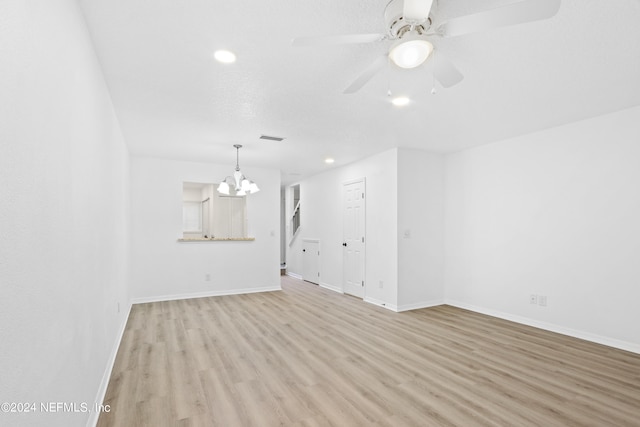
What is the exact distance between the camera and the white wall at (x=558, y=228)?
331 cm

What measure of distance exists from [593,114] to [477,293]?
2.70m

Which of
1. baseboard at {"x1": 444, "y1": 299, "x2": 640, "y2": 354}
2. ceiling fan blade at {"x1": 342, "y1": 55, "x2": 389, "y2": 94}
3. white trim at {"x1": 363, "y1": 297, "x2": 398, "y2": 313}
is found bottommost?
white trim at {"x1": 363, "y1": 297, "x2": 398, "y2": 313}

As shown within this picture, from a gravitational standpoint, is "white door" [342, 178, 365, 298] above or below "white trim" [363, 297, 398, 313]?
above

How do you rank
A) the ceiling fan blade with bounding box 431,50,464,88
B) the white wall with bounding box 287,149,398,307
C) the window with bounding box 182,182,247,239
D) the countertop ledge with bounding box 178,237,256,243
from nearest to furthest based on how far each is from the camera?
the ceiling fan blade with bounding box 431,50,464,88, the white wall with bounding box 287,149,398,307, the countertop ledge with bounding box 178,237,256,243, the window with bounding box 182,182,247,239

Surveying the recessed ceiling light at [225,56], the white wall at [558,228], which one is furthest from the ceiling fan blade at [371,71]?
the white wall at [558,228]

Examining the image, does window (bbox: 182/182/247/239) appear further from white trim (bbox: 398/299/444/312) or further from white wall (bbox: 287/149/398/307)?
white trim (bbox: 398/299/444/312)

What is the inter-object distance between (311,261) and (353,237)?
5.91ft

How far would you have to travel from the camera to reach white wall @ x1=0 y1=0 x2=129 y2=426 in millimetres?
886

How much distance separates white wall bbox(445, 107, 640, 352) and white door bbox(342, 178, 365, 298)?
1.56 metres

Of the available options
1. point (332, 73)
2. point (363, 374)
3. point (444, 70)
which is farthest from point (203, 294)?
point (444, 70)

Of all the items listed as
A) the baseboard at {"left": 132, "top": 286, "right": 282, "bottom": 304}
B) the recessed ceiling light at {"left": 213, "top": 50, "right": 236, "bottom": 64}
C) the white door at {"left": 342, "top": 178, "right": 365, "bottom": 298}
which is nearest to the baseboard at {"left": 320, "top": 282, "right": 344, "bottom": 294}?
the white door at {"left": 342, "top": 178, "right": 365, "bottom": 298}

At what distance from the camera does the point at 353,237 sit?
591 cm

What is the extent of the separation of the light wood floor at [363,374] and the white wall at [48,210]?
2.21 feet

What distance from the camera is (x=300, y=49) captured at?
219cm
